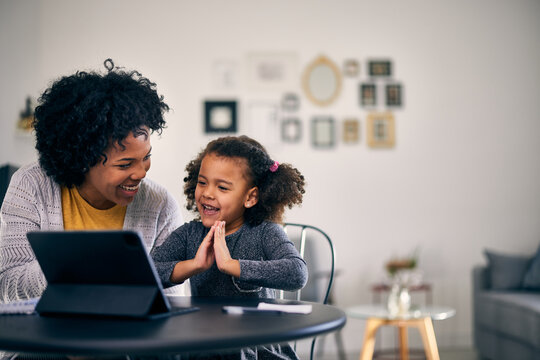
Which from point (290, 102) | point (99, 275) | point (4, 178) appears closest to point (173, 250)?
point (99, 275)

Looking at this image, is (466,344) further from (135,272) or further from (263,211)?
(135,272)

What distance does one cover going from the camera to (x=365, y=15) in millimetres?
4699

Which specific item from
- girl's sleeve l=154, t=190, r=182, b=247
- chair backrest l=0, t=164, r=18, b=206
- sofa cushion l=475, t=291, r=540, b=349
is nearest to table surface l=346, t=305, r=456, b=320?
sofa cushion l=475, t=291, r=540, b=349

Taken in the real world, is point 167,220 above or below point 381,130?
below

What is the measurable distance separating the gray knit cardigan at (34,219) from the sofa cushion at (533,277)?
3073 millimetres

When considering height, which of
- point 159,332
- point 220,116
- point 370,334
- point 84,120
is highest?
point 220,116

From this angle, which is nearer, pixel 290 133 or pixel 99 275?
pixel 99 275

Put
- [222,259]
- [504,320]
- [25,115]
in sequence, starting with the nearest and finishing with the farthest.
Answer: [222,259]
[504,320]
[25,115]

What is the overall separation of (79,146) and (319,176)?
124 inches

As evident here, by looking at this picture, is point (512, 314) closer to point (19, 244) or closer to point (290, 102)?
point (290, 102)

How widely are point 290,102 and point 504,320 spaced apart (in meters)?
2.16

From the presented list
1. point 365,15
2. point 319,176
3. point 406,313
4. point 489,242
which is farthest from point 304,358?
point 365,15

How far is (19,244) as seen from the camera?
57.8 inches

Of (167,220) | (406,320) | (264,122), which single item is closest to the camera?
(167,220)
